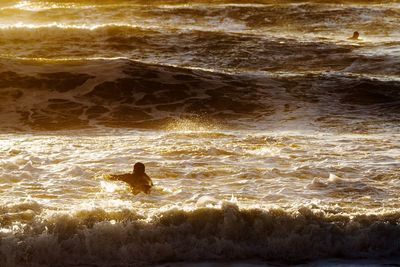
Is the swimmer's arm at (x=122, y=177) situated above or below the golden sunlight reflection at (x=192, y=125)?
above

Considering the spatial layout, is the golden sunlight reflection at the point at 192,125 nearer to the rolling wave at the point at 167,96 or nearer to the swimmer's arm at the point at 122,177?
the rolling wave at the point at 167,96

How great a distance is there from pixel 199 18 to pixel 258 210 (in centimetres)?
2814

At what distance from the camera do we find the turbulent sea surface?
22.5 feet

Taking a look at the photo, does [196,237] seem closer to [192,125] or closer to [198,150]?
[198,150]

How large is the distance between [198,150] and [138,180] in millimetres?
2373

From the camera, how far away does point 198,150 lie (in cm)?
1076

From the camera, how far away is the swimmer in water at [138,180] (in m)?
8.45

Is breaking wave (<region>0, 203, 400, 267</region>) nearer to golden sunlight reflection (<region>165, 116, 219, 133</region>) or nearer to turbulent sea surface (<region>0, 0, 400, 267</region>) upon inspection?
turbulent sea surface (<region>0, 0, 400, 267</region>)

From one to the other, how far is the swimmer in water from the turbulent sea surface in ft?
0.36

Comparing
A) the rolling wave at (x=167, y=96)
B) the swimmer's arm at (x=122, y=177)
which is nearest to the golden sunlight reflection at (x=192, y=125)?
the rolling wave at (x=167, y=96)

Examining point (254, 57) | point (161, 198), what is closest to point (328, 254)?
point (161, 198)

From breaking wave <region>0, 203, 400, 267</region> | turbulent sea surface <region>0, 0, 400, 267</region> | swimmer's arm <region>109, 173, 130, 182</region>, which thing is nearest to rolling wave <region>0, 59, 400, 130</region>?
turbulent sea surface <region>0, 0, 400, 267</region>

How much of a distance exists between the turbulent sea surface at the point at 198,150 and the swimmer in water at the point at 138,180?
0.11 meters

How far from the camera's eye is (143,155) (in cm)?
1049
